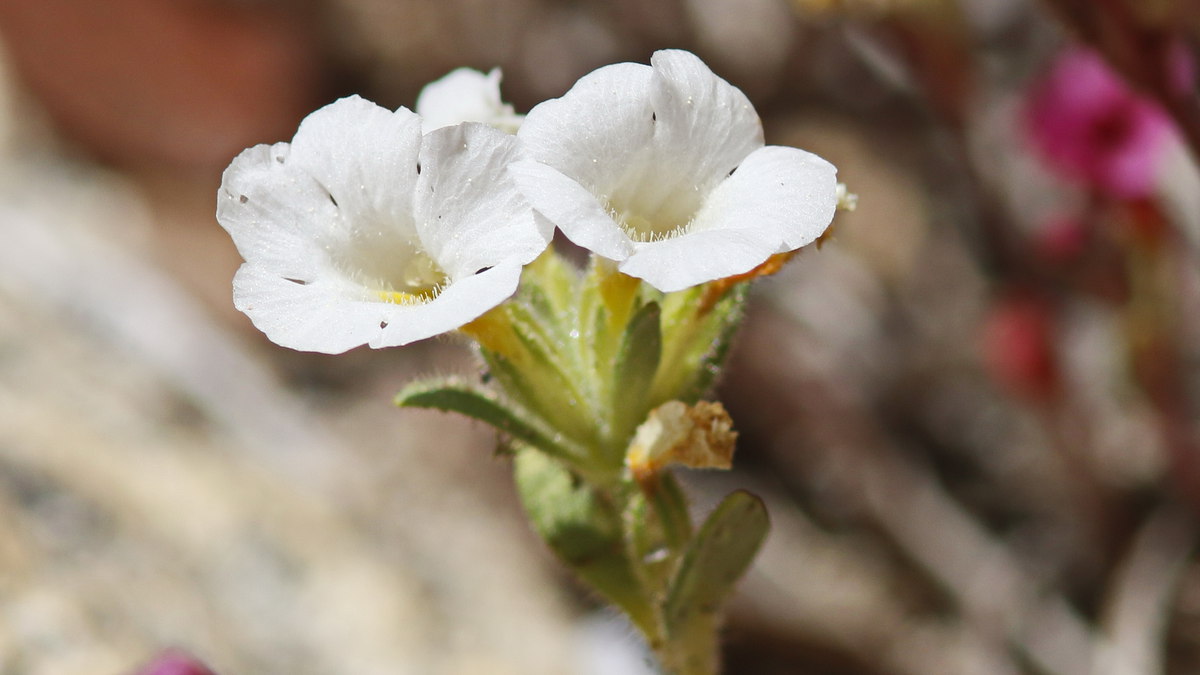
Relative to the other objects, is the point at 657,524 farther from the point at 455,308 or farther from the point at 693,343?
the point at 455,308

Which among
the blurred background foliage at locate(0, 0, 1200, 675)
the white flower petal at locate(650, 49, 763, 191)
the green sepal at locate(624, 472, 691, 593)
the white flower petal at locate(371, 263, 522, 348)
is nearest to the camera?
the white flower petal at locate(371, 263, 522, 348)

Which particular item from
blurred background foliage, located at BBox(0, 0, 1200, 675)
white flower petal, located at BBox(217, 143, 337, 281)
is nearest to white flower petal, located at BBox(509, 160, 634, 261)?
white flower petal, located at BBox(217, 143, 337, 281)

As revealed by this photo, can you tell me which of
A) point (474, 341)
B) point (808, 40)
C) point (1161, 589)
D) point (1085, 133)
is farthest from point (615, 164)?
point (808, 40)

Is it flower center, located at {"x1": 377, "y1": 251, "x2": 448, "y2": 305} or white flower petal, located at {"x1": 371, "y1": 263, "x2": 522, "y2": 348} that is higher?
white flower petal, located at {"x1": 371, "y1": 263, "x2": 522, "y2": 348}

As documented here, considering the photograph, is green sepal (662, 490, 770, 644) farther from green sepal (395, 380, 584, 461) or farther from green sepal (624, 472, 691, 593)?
green sepal (395, 380, 584, 461)

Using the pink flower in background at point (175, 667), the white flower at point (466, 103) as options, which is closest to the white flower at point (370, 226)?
the white flower at point (466, 103)

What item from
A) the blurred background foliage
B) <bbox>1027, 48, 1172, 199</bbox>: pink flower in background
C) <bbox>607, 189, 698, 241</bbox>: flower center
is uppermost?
<bbox>607, 189, 698, 241</bbox>: flower center

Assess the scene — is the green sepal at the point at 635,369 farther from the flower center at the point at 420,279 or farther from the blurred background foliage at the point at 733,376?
the blurred background foliage at the point at 733,376

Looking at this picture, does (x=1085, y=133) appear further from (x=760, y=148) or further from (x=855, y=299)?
(x=760, y=148)

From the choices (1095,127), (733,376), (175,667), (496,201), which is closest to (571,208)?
(496,201)
